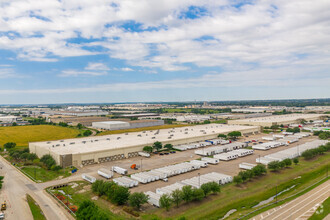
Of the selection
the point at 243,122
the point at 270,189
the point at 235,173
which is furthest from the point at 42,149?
the point at 243,122

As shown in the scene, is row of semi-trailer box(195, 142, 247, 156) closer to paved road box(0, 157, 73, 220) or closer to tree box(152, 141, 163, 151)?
tree box(152, 141, 163, 151)

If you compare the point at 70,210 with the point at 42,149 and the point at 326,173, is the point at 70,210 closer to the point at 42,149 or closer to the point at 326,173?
the point at 42,149

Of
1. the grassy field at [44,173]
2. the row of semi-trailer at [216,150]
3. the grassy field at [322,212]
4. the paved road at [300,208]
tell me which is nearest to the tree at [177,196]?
the paved road at [300,208]

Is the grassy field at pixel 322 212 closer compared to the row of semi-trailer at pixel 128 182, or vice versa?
the grassy field at pixel 322 212

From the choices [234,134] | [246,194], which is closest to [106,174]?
[246,194]

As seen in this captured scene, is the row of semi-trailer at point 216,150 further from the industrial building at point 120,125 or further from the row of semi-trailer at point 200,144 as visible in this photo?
the industrial building at point 120,125

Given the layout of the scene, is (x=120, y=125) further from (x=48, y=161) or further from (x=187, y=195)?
(x=187, y=195)
